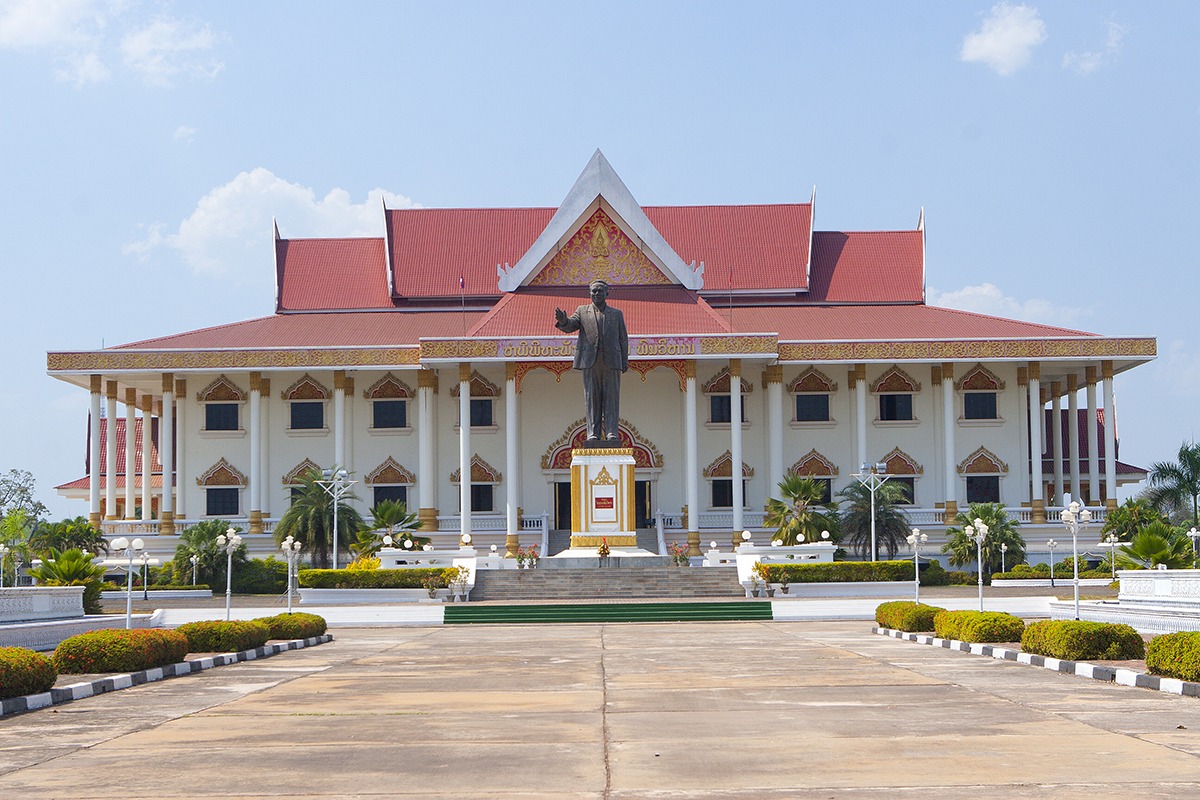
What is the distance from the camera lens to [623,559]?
38719 mm

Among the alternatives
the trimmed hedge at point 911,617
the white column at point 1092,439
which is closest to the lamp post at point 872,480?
the white column at point 1092,439

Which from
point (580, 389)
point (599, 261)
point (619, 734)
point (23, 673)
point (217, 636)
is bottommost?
point (217, 636)

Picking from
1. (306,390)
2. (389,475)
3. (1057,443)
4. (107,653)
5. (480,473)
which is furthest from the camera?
(1057,443)

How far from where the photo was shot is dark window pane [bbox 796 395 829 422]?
5134cm

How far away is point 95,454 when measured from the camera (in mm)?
46938

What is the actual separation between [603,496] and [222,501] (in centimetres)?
1795

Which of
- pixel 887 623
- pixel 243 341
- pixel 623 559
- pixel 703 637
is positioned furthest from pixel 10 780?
pixel 243 341

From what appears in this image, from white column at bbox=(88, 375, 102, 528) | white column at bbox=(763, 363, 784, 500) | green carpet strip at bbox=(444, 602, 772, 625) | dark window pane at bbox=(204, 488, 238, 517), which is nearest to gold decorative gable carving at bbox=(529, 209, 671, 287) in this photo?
white column at bbox=(763, 363, 784, 500)

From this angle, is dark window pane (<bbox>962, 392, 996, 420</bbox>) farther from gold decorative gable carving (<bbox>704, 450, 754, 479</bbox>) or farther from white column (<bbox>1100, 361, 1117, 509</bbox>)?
gold decorative gable carving (<bbox>704, 450, 754, 479</bbox>)

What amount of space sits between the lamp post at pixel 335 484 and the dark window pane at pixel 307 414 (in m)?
4.84

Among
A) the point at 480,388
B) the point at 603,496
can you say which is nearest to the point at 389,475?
the point at 480,388

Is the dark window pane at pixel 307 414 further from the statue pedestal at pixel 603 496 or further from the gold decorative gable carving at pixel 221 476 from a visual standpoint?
the statue pedestal at pixel 603 496

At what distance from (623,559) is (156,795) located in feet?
101

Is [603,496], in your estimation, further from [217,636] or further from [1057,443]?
[1057,443]
